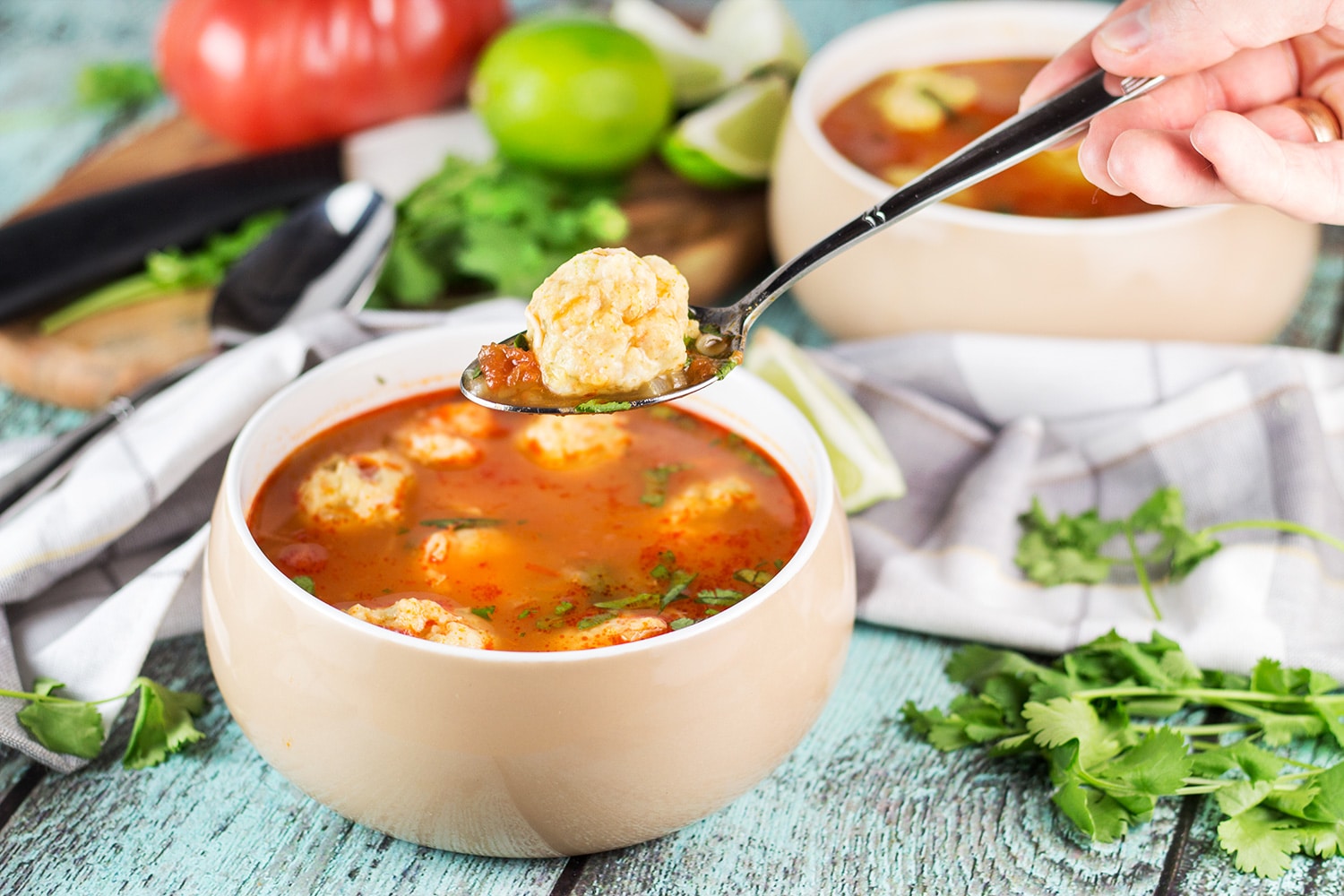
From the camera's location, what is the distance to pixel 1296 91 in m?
2.10

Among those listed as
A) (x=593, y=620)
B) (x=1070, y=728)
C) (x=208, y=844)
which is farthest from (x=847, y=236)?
(x=208, y=844)

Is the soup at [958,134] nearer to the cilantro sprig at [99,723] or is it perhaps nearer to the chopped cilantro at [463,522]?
the chopped cilantro at [463,522]

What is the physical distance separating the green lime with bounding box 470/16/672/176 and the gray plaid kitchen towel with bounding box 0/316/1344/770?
75cm

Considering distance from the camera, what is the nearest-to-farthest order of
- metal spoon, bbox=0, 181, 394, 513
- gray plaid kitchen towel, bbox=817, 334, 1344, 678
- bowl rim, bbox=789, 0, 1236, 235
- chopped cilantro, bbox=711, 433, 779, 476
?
chopped cilantro, bbox=711, 433, 779, 476
gray plaid kitchen towel, bbox=817, 334, 1344, 678
bowl rim, bbox=789, 0, 1236, 235
metal spoon, bbox=0, 181, 394, 513

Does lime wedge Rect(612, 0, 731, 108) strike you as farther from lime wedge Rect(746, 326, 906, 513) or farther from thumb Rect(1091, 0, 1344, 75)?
thumb Rect(1091, 0, 1344, 75)

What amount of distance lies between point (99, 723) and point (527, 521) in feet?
1.99

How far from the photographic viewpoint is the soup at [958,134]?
8.30ft

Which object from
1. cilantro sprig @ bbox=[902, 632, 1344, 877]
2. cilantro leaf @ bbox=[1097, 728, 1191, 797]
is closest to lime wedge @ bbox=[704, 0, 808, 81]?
cilantro sprig @ bbox=[902, 632, 1344, 877]

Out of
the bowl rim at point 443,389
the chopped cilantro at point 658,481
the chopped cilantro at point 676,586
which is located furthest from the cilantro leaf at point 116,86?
the chopped cilantro at point 676,586

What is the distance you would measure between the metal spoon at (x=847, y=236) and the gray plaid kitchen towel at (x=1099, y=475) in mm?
544

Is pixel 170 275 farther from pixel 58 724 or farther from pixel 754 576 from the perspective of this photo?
pixel 754 576

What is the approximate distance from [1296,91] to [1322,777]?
1.11 metres

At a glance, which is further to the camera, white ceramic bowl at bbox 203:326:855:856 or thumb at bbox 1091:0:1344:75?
thumb at bbox 1091:0:1344:75

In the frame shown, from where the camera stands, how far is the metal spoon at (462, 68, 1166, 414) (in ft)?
5.32
